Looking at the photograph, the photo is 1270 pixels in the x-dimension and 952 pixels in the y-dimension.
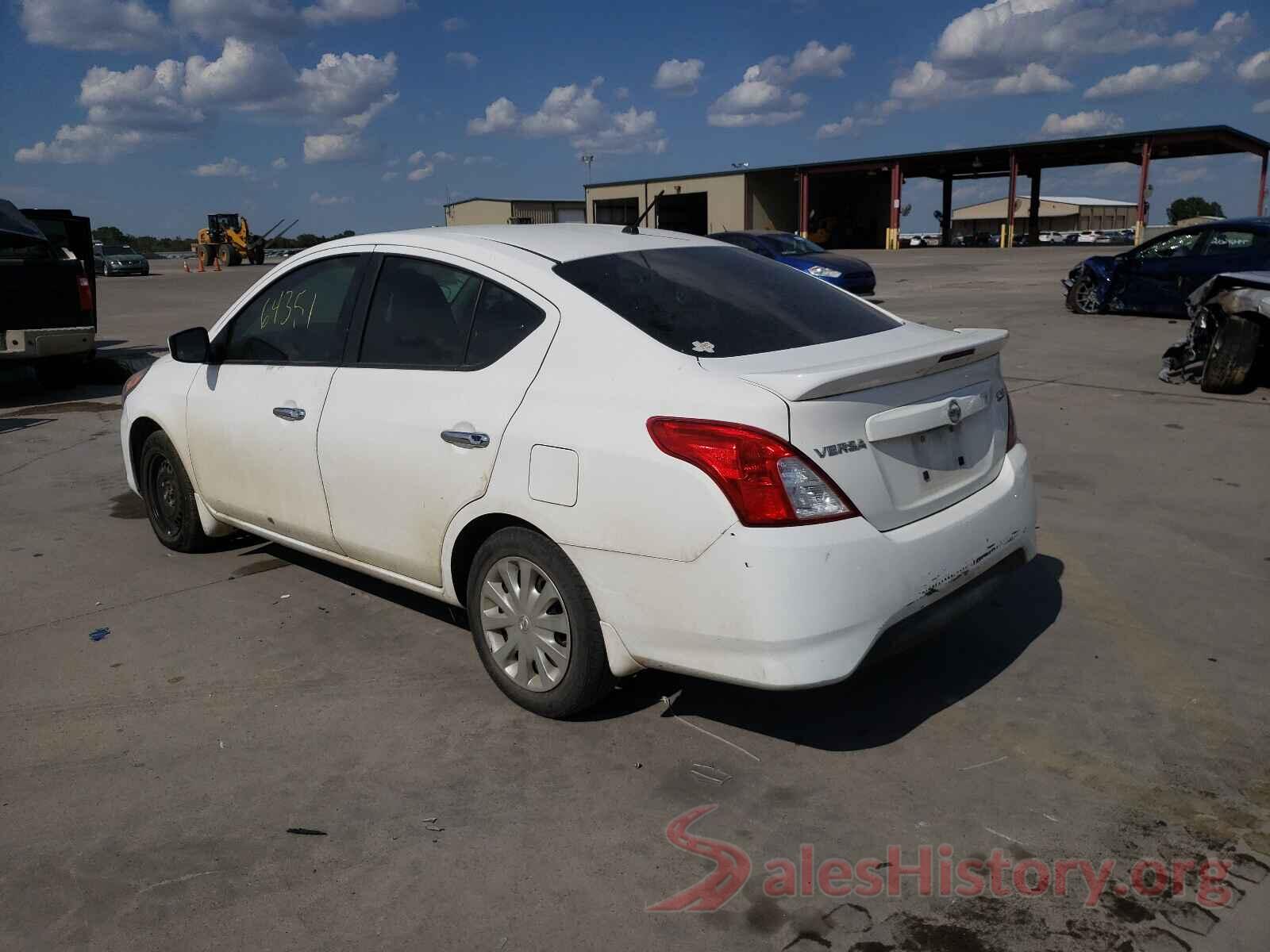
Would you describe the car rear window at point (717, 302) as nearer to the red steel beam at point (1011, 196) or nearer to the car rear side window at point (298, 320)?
the car rear side window at point (298, 320)

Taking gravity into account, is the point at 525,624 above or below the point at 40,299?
below

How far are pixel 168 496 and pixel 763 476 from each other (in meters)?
3.95

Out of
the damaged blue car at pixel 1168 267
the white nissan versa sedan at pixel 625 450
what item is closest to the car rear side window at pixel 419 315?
the white nissan versa sedan at pixel 625 450

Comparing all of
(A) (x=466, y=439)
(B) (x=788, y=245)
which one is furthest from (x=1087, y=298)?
(A) (x=466, y=439)

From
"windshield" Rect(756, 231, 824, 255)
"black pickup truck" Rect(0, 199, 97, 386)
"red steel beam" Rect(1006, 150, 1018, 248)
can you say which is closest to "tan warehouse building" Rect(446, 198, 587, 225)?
"red steel beam" Rect(1006, 150, 1018, 248)

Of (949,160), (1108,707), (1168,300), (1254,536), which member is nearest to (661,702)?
(1108,707)

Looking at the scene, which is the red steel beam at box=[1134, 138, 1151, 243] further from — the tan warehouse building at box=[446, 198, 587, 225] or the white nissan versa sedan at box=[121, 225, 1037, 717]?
the white nissan versa sedan at box=[121, 225, 1037, 717]

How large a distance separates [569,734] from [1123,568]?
3.01m

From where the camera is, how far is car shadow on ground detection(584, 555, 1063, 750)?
3.57 meters

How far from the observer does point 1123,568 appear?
16.5 ft

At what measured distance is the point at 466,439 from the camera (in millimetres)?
3594

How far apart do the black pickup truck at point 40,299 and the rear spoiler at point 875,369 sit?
1002 cm

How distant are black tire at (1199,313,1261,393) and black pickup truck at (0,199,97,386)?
11362 millimetres

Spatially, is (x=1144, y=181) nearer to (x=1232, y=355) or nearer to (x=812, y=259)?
(x=812, y=259)
